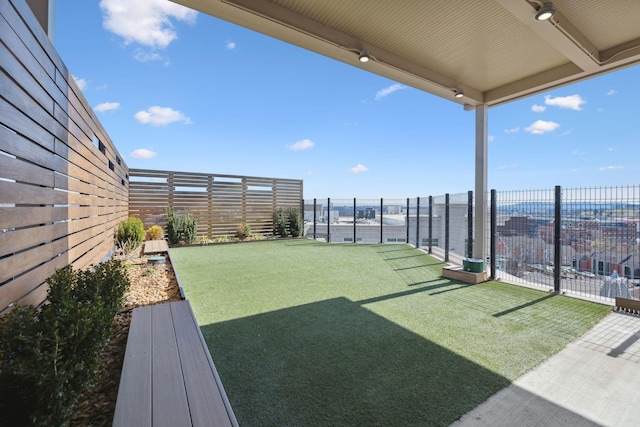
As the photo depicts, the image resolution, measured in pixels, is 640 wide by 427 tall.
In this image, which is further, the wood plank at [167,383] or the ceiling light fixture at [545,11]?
the ceiling light fixture at [545,11]

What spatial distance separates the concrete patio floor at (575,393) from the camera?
5.75 ft

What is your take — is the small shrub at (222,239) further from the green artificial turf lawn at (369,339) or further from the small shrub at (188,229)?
the green artificial turf lawn at (369,339)

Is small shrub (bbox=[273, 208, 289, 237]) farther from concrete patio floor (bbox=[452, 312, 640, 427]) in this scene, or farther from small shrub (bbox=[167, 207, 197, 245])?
concrete patio floor (bbox=[452, 312, 640, 427])

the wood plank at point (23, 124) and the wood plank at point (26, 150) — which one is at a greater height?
the wood plank at point (23, 124)

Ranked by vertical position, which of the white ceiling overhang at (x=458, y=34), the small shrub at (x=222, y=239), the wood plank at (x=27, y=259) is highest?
the white ceiling overhang at (x=458, y=34)

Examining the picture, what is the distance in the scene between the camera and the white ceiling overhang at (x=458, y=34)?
3252 millimetres

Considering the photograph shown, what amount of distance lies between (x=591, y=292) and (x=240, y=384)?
5.14 metres

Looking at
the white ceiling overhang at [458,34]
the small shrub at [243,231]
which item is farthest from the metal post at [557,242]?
the small shrub at [243,231]

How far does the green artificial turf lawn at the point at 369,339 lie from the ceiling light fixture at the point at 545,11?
342 cm

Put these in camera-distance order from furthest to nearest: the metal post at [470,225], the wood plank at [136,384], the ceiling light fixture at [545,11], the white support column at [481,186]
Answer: the metal post at [470,225] → the white support column at [481,186] → the ceiling light fixture at [545,11] → the wood plank at [136,384]

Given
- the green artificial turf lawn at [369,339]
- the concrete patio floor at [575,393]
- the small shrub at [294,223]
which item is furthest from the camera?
the small shrub at [294,223]

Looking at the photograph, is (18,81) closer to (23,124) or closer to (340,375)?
(23,124)

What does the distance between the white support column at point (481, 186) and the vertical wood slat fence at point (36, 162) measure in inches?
248

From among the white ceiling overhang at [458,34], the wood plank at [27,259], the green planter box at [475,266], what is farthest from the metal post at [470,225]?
the wood plank at [27,259]
